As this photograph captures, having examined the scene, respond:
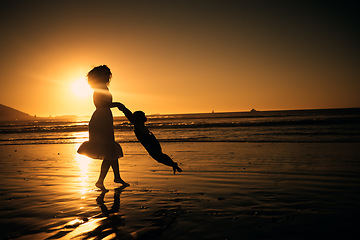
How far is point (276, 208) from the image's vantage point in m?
4.43

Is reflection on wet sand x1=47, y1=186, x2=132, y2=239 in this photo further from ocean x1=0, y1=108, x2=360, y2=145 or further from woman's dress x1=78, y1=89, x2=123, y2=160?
ocean x1=0, y1=108, x2=360, y2=145

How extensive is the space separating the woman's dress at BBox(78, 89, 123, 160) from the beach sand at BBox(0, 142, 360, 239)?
848mm

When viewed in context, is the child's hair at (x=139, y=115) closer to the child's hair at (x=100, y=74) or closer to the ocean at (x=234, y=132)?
the child's hair at (x=100, y=74)

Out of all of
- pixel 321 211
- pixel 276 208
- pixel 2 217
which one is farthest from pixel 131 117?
pixel 321 211

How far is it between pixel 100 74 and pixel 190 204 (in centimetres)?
362

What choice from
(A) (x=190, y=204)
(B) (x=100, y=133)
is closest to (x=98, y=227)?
(A) (x=190, y=204)

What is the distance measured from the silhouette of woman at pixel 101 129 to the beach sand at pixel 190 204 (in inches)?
28.8

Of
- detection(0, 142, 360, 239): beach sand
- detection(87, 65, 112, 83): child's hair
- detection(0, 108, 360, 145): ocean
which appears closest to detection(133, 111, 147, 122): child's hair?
detection(87, 65, 112, 83): child's hair

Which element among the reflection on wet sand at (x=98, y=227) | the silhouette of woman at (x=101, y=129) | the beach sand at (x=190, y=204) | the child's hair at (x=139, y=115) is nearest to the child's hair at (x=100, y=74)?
the silhouette of woman at (x=101, y=129)

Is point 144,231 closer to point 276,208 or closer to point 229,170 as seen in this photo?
point 276,208

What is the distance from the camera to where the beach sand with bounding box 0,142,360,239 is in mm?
3572

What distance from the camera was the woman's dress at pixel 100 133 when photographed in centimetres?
608

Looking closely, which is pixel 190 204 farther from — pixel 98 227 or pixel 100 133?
pixel 100 133

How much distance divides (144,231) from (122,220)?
0.63 m
